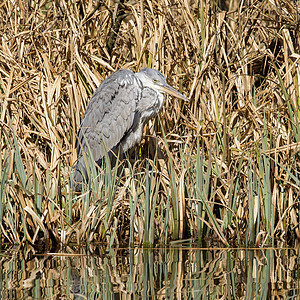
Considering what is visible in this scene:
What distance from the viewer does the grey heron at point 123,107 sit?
4699mm

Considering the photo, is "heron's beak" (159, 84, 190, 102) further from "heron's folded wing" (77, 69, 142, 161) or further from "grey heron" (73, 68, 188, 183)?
"heron's folded wing" (77, 69, 142, 161)

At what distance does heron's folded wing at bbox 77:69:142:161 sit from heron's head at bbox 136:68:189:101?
0.06 metres

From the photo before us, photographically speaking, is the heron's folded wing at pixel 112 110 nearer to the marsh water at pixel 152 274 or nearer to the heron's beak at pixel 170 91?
the heron's beak at pixel 170 91

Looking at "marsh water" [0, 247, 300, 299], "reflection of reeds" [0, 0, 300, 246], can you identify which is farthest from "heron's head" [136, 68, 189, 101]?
"marsh water" [0, 247, 300, 299]

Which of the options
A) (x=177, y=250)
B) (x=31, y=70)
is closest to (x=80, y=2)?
(x=31, y=70)

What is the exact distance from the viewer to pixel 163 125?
192 inches

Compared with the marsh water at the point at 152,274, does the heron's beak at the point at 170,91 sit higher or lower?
higher

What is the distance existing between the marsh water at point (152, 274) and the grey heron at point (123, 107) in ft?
4.67

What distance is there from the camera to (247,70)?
5137mm

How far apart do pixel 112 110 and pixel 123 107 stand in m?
0.11

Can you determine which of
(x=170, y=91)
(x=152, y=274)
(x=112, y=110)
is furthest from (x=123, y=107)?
(x=152, y=274)

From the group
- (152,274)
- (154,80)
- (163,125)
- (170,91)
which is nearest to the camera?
(152,274)

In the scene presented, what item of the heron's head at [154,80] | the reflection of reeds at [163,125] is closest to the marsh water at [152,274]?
the reflection of reeds at [163,125]

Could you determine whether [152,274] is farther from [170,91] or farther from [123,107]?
[123,107]
